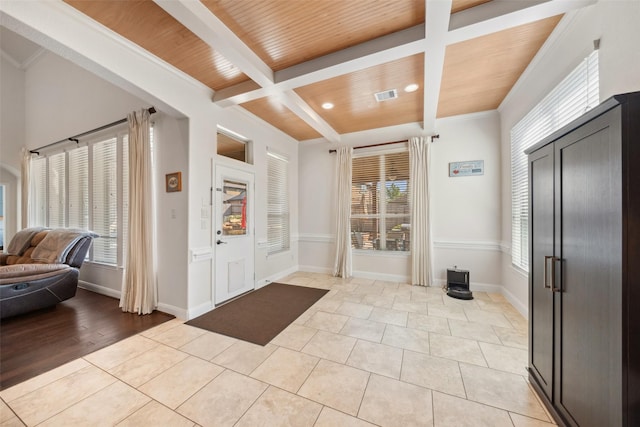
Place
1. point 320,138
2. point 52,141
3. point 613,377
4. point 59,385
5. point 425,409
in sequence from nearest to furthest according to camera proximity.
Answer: point 613,377 < point 425,409 < point 59,385 < point 52,141 < point 320,138

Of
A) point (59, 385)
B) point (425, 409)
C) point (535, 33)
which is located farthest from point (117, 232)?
point (535, 33)

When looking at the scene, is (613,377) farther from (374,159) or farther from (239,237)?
(374,159)

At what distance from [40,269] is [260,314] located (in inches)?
120

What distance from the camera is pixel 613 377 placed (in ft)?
3.32

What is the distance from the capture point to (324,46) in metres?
2.39

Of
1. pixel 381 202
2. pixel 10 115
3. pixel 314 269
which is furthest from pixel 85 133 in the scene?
pixel 381 202

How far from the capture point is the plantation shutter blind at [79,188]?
14.0ft

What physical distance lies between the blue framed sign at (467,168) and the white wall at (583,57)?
536 mm

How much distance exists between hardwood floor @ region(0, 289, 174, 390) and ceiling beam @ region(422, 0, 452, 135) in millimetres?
4297

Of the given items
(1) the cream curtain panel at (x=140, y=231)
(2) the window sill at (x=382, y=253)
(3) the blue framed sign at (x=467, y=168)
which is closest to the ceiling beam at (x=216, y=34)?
(1) the cream curtain panel at (x=140, y=231)

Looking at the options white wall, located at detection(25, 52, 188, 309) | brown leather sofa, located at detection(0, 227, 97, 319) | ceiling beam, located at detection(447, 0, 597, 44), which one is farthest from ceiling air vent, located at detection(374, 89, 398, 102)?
brown leather sofa, located at detection(0, 227, 97, 319)

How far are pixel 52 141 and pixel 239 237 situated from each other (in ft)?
15.6

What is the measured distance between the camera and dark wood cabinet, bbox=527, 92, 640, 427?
3.13 feet

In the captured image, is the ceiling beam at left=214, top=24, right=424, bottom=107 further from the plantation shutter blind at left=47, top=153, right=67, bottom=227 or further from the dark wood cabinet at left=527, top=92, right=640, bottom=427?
the plantation shutter blind at left=47, top=153, right=67, bottom=227
